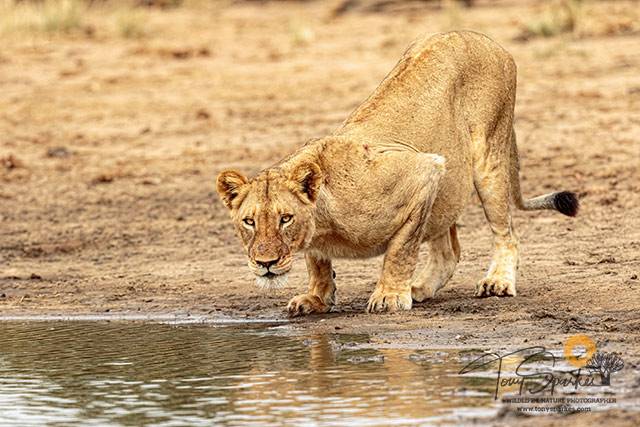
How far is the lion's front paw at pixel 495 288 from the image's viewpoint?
8.47 metres

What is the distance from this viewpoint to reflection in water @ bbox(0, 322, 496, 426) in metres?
6.04

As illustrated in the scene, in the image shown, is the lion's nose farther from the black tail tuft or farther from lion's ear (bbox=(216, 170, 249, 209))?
the black tail tuft

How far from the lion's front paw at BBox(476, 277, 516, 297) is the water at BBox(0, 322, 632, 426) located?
120 cm

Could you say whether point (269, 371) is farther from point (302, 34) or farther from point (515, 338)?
point (302, 34)

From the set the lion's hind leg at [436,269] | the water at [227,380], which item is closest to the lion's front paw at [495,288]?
the lion's hind leg at [436,269]

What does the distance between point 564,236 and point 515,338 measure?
3.06 metres

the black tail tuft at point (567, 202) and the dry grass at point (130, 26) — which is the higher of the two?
the dry grass at point (130, 26)

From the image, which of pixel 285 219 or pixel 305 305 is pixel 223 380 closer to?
pixel 285 219

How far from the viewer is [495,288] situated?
848 centimetres

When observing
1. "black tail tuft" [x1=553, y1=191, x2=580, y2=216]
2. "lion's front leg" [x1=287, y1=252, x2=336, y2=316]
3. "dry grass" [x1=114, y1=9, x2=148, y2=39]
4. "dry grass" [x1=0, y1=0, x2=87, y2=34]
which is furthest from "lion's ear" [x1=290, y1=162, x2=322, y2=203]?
"dry grass" [x1=0, y1=0, x2=87, y2=34]

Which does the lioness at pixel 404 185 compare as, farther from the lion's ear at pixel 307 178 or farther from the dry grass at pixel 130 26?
the dry grass at pixel 130 26

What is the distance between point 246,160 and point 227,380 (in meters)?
6.57

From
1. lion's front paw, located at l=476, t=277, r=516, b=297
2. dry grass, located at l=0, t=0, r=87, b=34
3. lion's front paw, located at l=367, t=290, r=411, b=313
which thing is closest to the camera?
lion's front paw, located at l=367, t=290, r=411, b=313
